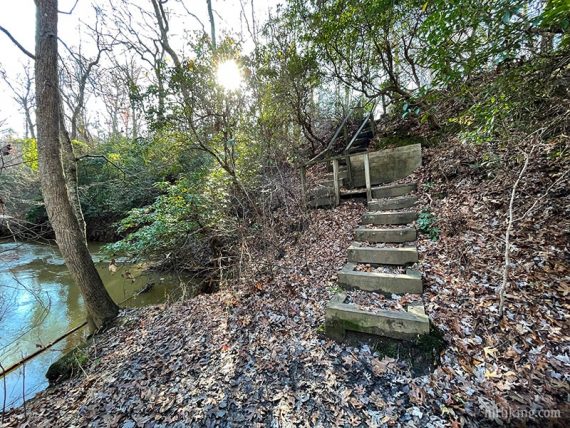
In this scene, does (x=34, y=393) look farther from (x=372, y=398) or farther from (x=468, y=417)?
(x=468, y=417)

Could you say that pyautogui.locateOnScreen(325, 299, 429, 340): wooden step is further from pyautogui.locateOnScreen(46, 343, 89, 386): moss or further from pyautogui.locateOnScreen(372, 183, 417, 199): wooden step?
pyautogui.locateOnScreen(46, 343, 89, 386): moss

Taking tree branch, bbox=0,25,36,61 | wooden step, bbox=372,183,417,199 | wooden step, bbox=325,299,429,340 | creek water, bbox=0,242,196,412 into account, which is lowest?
creek water, bbox=0,242,196,412

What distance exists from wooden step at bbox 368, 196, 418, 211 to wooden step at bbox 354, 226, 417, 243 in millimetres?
778

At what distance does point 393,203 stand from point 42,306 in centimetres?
679

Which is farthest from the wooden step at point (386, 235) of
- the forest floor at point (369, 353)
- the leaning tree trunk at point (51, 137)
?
the leaning tree trunk at point (51, 137)

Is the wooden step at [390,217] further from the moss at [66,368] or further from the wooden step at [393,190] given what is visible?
the moss at [66,368]

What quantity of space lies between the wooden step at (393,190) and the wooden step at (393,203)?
1.15ft

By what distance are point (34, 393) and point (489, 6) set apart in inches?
265

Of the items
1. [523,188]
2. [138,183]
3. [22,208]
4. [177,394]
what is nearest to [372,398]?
[177,394]

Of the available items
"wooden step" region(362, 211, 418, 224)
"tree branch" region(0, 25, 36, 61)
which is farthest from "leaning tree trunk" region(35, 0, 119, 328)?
"wooden step" region(362, 211, 418, 224)

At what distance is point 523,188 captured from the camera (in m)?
3.08

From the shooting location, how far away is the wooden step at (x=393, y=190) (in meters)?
4.52

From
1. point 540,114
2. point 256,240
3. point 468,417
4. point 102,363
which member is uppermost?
point 540,114

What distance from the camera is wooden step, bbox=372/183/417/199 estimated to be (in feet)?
14.8
